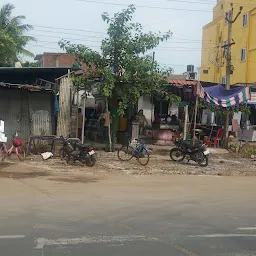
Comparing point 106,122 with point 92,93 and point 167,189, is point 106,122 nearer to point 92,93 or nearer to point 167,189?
point 92,93

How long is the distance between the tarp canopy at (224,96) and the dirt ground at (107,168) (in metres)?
3.06

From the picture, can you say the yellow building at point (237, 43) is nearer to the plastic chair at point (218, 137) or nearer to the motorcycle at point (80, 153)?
the plastic chair at point (218, 137)

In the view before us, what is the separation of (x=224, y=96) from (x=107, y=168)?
7.95 metres

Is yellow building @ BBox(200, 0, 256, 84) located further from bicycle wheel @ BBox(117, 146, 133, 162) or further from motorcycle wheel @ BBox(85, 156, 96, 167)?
motorcycle wheel @ BBox(85, 156, 96, 167)

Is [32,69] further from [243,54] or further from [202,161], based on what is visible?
[243,54]

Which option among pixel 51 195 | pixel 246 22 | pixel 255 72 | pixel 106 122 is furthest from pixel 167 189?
pixel 246 22

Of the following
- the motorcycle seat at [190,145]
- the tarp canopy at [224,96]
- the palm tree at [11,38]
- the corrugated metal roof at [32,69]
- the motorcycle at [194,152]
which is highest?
the palm tree at [11,38]

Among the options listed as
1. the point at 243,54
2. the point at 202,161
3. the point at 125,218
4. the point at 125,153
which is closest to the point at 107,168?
the point at 125,153

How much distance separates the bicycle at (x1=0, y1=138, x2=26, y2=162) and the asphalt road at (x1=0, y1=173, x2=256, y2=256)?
10.8ft

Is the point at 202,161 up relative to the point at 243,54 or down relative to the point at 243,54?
down

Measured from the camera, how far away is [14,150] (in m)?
14.2

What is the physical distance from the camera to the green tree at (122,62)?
16031 millimetres

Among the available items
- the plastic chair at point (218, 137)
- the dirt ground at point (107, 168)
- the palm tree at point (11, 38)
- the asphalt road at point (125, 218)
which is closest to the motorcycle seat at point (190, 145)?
the dirt ground at point (107, 168)

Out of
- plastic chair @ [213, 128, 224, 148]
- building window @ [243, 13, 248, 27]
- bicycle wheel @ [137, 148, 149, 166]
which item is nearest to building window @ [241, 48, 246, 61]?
building window @ [243, 13, 248, 27]
